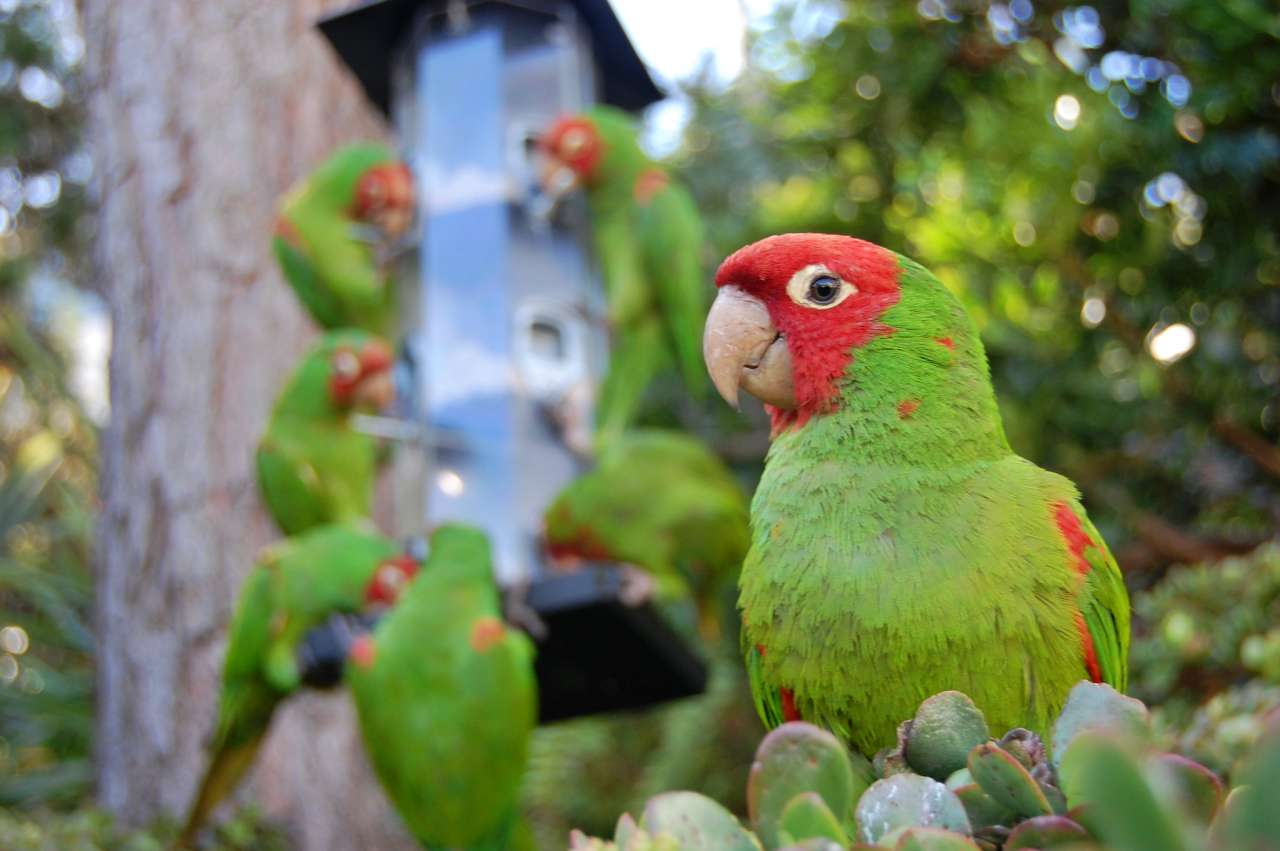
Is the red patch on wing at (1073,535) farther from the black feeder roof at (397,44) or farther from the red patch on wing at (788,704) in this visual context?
the black feeder roof at (397,44)

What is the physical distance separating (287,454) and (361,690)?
0.97 metres

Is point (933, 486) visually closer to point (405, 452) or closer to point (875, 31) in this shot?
point (405, 452)

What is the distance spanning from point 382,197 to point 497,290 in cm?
41

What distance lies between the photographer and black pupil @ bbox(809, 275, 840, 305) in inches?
56.3

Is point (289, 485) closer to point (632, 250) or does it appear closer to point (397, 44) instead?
point (632, 250)

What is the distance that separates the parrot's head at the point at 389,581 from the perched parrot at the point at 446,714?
11.2 inches

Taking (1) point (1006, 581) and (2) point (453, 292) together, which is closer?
(1) point (1006, 581)

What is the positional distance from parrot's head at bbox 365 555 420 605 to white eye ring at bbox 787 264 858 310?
1.43m

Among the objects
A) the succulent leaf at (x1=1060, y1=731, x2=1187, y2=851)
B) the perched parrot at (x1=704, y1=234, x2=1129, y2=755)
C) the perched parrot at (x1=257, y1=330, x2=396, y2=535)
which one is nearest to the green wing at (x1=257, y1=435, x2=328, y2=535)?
the perched parrot at (x1=257, y1=330, x2=396, y2=535)

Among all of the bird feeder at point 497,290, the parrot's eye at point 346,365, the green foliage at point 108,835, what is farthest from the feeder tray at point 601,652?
the green foliage at point 108,835

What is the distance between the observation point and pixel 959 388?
4.59ft

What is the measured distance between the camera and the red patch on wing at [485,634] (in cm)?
225

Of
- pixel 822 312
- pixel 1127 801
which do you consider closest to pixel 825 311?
pixel 822 312

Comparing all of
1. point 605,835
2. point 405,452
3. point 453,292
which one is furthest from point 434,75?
point 605,835
